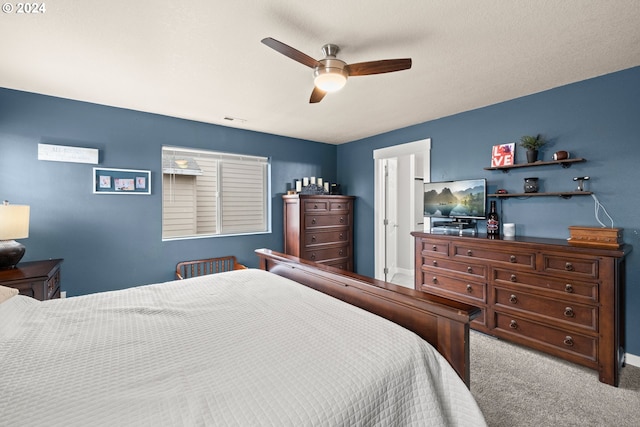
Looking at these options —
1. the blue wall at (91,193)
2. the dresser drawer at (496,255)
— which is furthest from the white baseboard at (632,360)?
the blue wall at (91,193)

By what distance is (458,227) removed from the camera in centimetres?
340

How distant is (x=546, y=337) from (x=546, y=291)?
15.9 inches

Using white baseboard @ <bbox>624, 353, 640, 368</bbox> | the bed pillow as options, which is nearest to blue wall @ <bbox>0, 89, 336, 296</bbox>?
the bed pillow

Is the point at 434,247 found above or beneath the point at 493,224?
A: beneath

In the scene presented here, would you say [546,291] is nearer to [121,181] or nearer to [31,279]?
[31,279]

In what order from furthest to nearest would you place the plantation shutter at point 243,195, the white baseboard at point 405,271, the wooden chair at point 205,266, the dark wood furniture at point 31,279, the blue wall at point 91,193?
the white baseboard at point 405,271 < the plantation shutter at point 243,195 < the wooden chair at point 205,266 < the blue wall at point 91,193 < the dark wood furniture at point 31,279

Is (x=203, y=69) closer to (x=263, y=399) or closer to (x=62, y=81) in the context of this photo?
(x=62, y=81)

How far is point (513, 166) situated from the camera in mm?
2986

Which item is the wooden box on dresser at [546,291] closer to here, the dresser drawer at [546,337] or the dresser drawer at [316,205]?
the dresser drawer at [546,337]

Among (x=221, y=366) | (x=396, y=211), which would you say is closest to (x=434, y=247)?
(x=396, y=211)

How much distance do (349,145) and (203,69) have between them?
318cm

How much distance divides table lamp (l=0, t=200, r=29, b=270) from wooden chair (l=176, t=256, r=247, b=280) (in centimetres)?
146

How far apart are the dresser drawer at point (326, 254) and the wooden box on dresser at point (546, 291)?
188 centimetres

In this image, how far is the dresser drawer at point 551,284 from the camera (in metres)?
2.24
